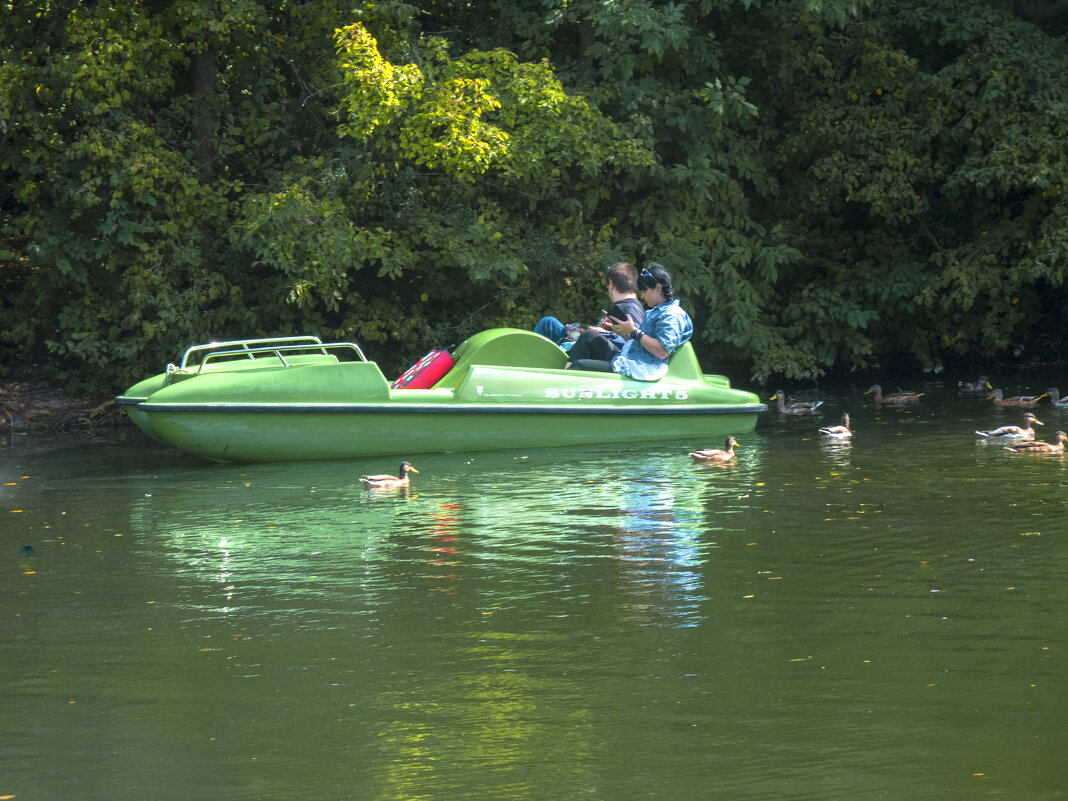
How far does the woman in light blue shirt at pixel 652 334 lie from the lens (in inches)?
536

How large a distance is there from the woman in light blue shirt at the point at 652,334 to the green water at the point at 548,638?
7.40ft

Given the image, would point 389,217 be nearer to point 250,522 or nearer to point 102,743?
point 250,522

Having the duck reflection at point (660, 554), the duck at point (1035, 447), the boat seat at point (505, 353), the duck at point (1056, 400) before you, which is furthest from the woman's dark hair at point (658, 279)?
the duck at point (1056, 400)

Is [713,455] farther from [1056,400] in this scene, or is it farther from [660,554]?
[1056,400]

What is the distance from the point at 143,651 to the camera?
6520mm

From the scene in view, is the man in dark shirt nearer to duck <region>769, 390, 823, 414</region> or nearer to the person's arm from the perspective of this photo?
the person's arm

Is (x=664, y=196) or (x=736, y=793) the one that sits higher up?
(x=664, y=196)

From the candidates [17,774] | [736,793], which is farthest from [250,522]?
[736,793]

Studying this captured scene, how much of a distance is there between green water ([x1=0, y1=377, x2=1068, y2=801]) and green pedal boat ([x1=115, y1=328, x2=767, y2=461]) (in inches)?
46.0


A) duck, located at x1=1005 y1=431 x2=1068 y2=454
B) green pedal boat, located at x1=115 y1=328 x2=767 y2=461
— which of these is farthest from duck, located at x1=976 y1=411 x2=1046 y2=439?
green pedal boat, located at x1=115 y1=328 x2=767 y2=461

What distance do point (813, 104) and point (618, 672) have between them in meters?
15.1

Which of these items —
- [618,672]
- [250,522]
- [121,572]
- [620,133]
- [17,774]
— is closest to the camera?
[17,774]

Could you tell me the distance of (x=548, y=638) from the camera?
656 centimetres

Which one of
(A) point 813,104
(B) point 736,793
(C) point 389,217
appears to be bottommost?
(B) point 736,793
